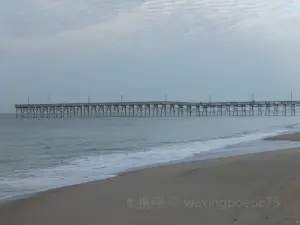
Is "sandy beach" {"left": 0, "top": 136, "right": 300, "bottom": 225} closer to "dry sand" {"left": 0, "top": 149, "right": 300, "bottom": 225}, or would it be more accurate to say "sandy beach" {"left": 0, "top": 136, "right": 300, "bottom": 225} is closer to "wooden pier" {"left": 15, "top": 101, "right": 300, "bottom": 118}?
"dry sand" {"left": 0, "top": 149, "right": 300, "bottom": 225}

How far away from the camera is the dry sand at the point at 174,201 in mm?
5629

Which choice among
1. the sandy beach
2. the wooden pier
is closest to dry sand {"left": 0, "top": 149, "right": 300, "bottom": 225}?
the sandy beach

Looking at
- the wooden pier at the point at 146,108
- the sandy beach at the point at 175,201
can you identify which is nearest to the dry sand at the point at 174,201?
the sandy beach at the point at 175,201

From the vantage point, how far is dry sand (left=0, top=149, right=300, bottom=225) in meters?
5.63

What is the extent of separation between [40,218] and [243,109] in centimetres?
10955

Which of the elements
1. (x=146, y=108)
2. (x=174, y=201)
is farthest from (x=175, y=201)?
(x=146, y=108)

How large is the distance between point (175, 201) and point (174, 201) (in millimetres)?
16

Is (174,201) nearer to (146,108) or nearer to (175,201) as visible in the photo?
(175,201)

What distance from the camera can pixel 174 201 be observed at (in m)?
6.83

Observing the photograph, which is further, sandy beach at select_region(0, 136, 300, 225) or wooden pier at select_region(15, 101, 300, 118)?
wooden pier at select_region(15, 101, 300, 118)

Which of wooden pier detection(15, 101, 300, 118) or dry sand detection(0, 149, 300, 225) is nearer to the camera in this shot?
dry sand detection(0, 149, 300, 225)

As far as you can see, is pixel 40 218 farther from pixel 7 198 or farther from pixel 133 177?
pixel 133 177

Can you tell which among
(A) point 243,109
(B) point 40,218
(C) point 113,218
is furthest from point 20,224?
(A) point 243,109

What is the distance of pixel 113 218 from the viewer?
5.89 m
